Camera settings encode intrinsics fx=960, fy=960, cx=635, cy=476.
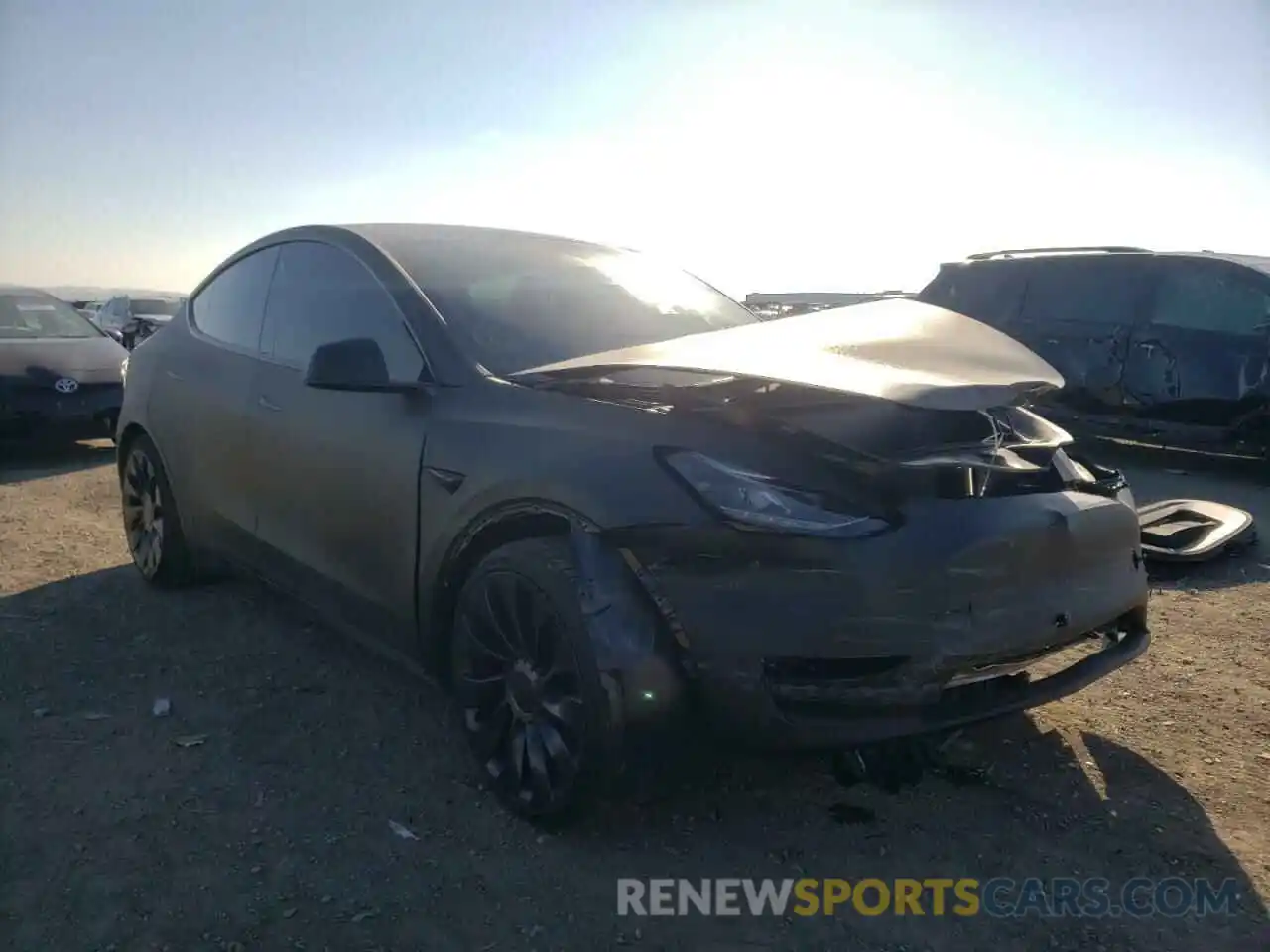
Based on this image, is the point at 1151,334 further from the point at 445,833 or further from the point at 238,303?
the point at 445,833

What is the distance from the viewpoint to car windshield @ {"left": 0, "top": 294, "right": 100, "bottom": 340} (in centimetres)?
856

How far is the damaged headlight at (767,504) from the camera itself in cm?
218

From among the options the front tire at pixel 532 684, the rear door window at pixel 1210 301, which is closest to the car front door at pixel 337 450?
the front tire at pixel 532 684

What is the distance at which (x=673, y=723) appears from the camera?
90.0 inches

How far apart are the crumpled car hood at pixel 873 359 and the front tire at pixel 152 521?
2355mm

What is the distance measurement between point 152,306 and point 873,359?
945 inches

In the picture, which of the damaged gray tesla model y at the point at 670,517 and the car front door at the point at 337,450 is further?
the car front door at the point at 337,450

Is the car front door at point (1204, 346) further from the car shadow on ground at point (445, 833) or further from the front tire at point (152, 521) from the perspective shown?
the front tire at point (152, 521)

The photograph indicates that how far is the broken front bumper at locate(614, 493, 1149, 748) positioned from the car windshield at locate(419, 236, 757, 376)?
102cm

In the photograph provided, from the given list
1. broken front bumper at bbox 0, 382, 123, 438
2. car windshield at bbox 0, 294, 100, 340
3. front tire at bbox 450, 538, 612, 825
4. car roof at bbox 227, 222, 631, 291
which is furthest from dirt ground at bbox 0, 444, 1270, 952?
car windshield at bbox 0, 294, 100, 340

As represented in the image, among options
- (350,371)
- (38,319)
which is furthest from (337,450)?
(38,319)

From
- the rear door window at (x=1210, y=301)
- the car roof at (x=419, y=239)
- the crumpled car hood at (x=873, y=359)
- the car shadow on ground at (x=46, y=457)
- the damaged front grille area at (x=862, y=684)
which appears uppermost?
the rear door window at (x=1210, y=301)

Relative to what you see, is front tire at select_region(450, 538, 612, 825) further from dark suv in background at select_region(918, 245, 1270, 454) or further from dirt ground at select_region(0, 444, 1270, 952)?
dark suv in background at select_region(918, 245, 1270, 454)

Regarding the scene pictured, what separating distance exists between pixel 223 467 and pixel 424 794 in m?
1.74
